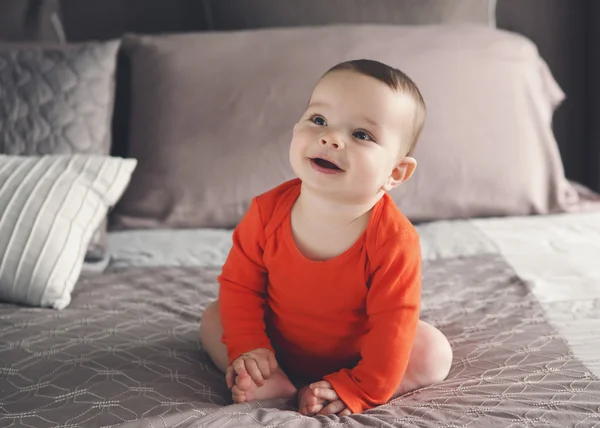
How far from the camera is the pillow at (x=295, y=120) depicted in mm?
1610

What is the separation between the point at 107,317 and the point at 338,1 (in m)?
1.05

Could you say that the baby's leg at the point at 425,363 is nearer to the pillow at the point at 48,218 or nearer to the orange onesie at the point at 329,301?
the orange onesie at the point at 329,301

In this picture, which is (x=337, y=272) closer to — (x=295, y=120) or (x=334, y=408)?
(x=334, y=408)

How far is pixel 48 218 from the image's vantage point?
1.30m

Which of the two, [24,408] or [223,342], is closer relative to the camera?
[24,408]

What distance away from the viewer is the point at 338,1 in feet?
6.09

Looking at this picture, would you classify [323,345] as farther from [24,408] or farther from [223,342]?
[24,408]

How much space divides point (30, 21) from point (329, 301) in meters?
1.32

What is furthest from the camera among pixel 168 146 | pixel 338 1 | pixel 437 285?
pixel 338 1

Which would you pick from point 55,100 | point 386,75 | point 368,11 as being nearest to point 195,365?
point 386,75

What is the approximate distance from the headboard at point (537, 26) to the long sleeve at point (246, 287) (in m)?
1.05

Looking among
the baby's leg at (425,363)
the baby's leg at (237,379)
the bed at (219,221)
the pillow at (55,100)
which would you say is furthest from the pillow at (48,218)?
the baby's leg at (425,363)

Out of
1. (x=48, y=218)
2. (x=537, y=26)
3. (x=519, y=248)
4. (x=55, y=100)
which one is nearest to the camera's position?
(x=48, y=218)

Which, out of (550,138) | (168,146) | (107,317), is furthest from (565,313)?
(168,146)
